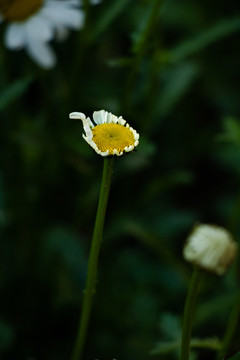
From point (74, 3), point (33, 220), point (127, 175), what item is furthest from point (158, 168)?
point (74, 3)

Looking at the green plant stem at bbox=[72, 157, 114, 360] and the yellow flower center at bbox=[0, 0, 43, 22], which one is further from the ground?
the yellow flower center at bbox=[0, 0, 43, 22]

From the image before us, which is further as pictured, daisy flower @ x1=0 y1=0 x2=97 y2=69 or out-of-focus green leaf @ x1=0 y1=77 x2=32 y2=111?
daisy flower @ x1=0 y1=0 x2=97 y2=69

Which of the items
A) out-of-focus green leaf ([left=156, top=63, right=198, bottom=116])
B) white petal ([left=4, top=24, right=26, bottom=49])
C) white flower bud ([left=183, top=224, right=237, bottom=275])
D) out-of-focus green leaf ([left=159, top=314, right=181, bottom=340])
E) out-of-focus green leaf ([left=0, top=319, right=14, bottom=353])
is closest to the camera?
white flower bud ([left=183, top=224, right=237, bottom=275])

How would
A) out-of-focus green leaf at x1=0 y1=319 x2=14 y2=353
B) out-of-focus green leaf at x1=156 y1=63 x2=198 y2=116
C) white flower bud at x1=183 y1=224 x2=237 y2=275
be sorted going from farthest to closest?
out-of-focus green leaf at x1=156 y1=63 x2=198 y2=116 < out-of-focus green leaf at x1=0 y1=319 x2=14 y2=353 < white flower bud at x1=183 y1=224 x2=237 y2=275

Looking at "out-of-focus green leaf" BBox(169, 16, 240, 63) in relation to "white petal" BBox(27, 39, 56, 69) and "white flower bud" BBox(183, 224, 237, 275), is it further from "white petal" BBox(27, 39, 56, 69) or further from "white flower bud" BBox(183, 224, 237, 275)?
"white flower bud" BBox(183, 224, 237, 275)

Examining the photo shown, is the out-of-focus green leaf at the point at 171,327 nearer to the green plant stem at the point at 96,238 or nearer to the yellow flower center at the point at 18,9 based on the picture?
the green plant stem at the point at 96,238

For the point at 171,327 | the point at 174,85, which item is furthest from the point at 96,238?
the point at 174,85

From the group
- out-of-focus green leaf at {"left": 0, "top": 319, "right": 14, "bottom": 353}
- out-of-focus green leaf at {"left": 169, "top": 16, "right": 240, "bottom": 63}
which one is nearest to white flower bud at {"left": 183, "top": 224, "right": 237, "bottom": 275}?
out-of-focus green leaf at {"left": 0, "top": 319, "right": 14, "bottom": 353}

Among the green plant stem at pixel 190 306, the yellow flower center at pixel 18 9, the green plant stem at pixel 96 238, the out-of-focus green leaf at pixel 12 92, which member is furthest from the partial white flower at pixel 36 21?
the green plant stem at pixel 190 306

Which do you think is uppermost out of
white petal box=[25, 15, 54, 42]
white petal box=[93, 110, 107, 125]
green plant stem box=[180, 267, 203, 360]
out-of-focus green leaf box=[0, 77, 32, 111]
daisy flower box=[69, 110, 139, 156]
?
white petal box=[25, 15, 54, 42]
